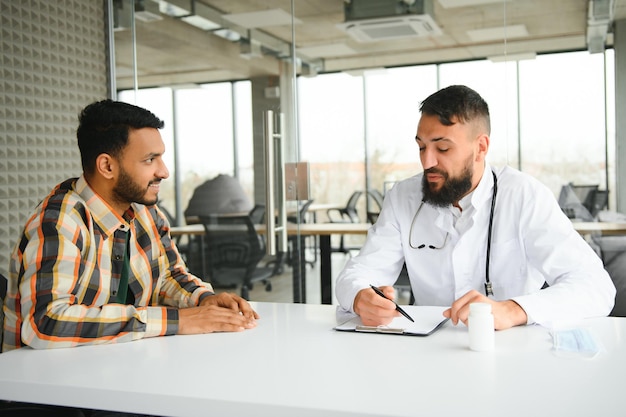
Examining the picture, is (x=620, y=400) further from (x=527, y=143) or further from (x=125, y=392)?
(x=527, y=143)

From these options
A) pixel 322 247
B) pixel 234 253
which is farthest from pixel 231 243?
pixel 322 247

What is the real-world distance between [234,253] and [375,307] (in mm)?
3166

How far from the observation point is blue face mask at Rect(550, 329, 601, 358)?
153cm

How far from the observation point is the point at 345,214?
468 cm

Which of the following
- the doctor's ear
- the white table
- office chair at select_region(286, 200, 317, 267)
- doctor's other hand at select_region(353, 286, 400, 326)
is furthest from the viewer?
office chair at select_region(286, 200, 317, 267)

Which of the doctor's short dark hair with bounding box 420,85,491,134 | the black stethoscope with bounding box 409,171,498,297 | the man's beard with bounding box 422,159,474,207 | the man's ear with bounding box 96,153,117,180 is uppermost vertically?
the doctor's short dark hair with bounding box 420,85,491,134

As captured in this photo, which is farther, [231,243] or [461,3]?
[231,243]

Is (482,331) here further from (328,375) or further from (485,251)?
(485,251)

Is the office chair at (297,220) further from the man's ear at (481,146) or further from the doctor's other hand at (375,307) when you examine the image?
the doctor's other hand at (375,307)

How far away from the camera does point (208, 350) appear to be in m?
1.68

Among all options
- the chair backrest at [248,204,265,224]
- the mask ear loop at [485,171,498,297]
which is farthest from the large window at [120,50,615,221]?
the mask ear loop at [485,171,498,297]

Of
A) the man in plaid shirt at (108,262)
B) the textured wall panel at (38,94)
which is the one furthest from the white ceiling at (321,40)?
the man in plaid shirt at (108,262)

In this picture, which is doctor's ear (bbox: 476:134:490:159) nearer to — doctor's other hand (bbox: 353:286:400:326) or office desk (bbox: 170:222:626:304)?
doctor's other hand (bbox: 353:286:400:326)

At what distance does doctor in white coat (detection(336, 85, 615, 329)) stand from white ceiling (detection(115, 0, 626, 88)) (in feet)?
6.72
